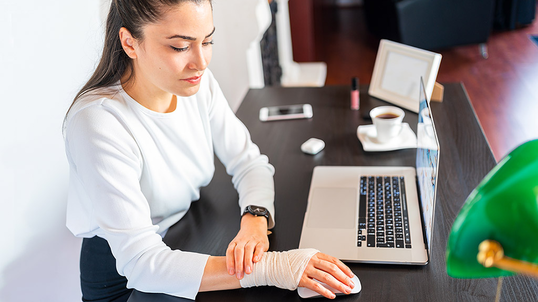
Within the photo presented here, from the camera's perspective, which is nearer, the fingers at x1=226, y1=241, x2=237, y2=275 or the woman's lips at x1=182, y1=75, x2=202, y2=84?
the fingers at x1=226, y1=241, x2=237, y2=275

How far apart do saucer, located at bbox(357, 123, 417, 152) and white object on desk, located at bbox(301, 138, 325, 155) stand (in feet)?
0.40

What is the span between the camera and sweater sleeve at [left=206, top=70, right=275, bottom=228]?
46.5 inches

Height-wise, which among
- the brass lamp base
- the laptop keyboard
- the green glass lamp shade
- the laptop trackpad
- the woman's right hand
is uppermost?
the green glass lamp shade

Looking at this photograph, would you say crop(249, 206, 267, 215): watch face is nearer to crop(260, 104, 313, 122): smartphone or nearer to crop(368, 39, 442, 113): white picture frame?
crop(260, 104, 313, 122): smartphone

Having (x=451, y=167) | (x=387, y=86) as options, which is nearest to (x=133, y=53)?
(x=451, y=167)

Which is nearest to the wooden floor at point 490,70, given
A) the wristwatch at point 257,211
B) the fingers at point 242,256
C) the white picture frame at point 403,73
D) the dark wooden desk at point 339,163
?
the white picture frame at point 403,73

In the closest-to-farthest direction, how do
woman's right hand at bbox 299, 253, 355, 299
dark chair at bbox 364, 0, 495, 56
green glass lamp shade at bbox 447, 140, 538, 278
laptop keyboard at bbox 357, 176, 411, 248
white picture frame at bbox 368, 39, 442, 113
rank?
green glass lamp shade at bbox 447, 140, 538, 278, woman's right hand at bbox 299, 253, 355, 299, laptop keyboard at bbox 357, 176, 411, 248, white picture frame at bbox 368, 39, 442, 113, dark chair at bbox 364, 0, 495, 56

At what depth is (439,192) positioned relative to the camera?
112cm

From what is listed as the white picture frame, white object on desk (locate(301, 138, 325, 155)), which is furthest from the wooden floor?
white object on desk (locate(301, 138, 325, 155))

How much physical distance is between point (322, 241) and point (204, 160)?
398 millimetres

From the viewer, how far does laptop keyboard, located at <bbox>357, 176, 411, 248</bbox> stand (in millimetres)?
962

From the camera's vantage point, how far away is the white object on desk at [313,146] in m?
1.35

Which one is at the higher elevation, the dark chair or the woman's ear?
the woman's ear

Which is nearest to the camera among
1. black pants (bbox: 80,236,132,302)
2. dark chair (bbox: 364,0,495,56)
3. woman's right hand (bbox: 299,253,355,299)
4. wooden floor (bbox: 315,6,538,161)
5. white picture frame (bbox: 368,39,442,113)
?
woman's right hand (bbox: 299,253,355,299)
